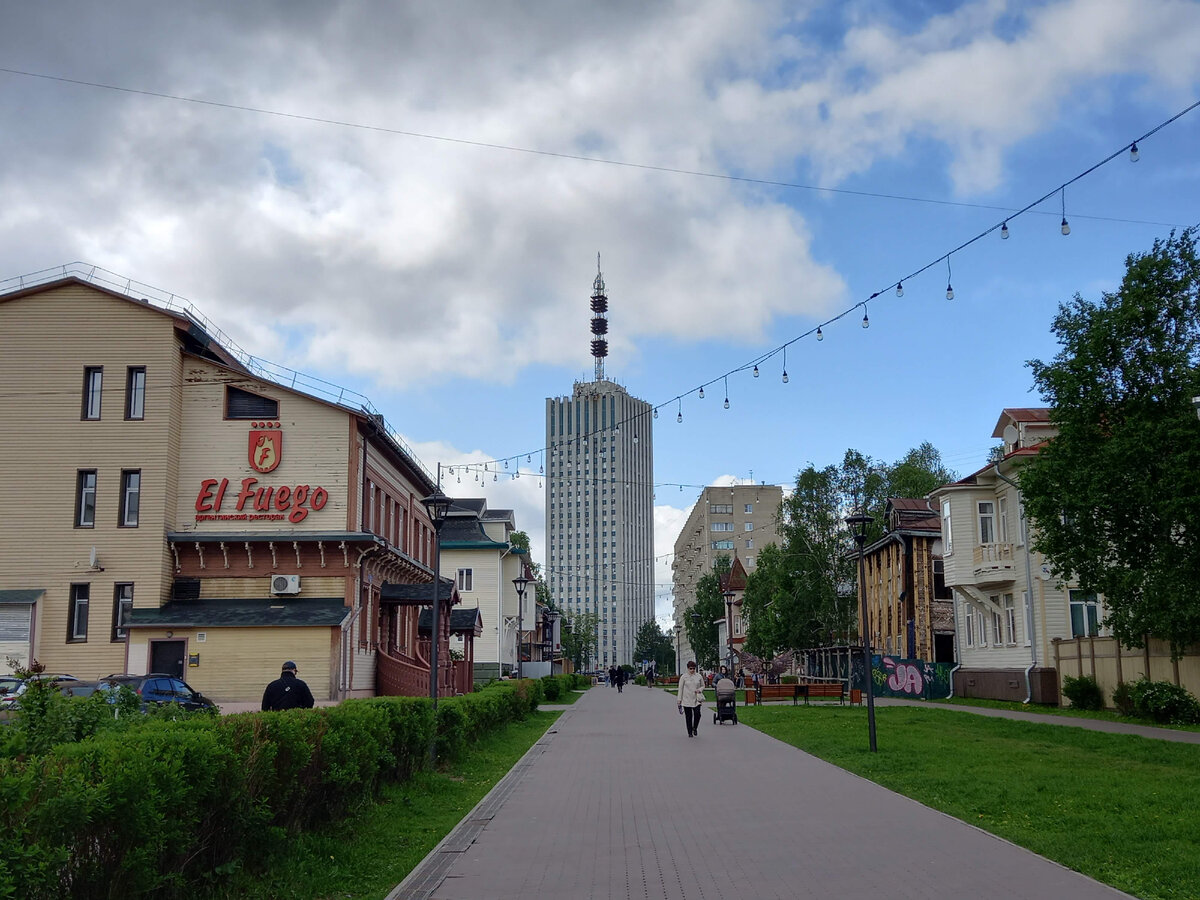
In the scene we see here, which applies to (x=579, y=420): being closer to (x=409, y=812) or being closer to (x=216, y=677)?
(x=216, y=677)

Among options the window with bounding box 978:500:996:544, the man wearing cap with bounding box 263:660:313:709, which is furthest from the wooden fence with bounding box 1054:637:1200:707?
the man wearing cap with bounding box 263:660:313:709

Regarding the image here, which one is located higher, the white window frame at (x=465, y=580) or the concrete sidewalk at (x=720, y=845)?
the white window frame at (x=465, y=580)

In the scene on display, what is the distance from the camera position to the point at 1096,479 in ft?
81.6

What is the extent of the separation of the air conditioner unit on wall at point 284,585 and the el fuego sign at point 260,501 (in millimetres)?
1715

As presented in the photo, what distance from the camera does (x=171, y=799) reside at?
635 cm

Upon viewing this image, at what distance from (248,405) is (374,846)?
79.5 feet

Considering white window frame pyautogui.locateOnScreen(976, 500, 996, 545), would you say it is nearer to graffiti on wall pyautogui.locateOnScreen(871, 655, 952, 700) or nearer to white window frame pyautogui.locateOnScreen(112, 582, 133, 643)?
graffiti on wall pyautogui.locateOnScreen(871, 655, 952, 700)

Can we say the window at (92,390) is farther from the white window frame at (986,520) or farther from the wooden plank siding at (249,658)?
the white window frame at (986,520)

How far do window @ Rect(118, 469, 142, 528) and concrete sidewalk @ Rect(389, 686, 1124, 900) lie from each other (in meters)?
19.0

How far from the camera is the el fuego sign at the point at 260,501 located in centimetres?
3162

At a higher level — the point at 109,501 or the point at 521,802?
the point at 109,501

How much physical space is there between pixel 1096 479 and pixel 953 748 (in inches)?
361

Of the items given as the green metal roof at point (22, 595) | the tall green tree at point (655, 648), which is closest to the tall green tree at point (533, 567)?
the green metal roof at point (22, 595)

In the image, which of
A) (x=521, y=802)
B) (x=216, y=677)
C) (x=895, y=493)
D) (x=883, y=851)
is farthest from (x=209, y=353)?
(x=895, y=493)
